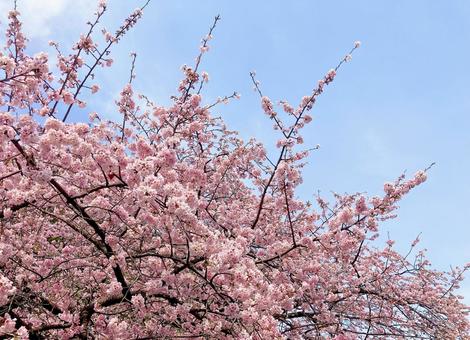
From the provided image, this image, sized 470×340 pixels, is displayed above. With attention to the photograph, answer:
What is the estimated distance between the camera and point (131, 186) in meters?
4.95

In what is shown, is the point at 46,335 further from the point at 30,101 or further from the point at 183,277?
the point at 30,101

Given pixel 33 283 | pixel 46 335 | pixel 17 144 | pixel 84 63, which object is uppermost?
pixel 84 63

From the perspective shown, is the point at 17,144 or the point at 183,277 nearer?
the point at 17,144

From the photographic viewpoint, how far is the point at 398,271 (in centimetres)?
1023

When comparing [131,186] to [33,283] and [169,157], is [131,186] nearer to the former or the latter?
[169,157]

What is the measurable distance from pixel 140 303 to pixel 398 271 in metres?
6.61

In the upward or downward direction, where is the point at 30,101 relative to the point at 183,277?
upward

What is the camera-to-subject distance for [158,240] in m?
6.31

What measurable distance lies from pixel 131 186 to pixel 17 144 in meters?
1.28

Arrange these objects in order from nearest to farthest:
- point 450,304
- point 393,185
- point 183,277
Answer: point 183,277 < point 393,185 < point 450,304

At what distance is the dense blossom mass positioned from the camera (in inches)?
197

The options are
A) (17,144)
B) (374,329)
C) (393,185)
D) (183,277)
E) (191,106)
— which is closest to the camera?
(17,144)

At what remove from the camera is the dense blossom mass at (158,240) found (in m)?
5.00

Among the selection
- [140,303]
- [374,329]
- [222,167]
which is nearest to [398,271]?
[374,329]
